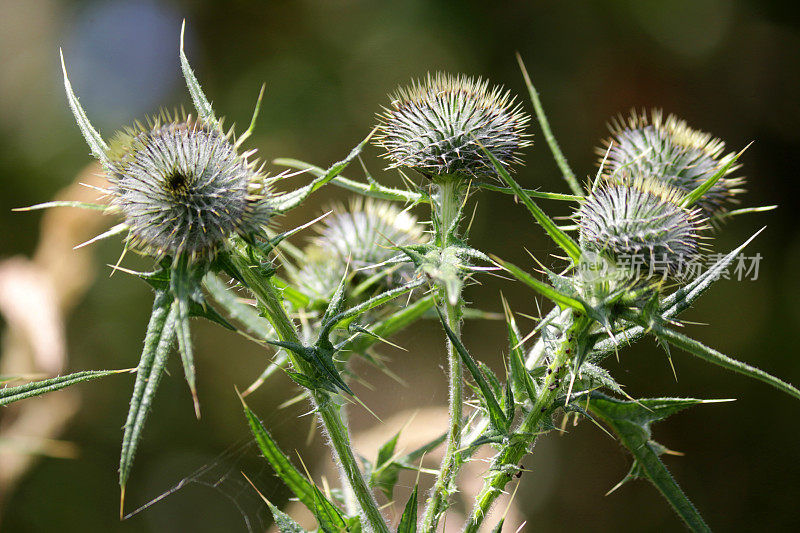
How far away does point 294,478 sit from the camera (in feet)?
3.78

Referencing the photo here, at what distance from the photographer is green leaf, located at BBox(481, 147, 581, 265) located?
1029 millimetres

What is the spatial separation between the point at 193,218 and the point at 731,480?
3.55 meters

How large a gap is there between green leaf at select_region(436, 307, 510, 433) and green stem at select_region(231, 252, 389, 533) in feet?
0.85

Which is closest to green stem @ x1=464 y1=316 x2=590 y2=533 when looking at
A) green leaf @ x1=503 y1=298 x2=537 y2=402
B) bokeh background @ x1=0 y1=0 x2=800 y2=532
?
green leaf @ x1=503 y1=298 x2=537 y2=402

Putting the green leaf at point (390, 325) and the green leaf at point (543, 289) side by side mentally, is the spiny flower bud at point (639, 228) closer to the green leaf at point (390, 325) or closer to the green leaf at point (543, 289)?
the green leaf at point (543, 289)

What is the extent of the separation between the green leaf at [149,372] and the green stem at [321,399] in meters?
0.15

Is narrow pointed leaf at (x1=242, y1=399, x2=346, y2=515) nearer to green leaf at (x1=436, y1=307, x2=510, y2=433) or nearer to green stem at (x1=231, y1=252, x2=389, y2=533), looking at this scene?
green stem at (x1=231, y1=252, x2=389, y2=533)

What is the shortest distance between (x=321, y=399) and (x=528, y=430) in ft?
1.22

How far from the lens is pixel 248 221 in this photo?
118 centimetres

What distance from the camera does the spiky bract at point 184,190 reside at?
3.77 feet

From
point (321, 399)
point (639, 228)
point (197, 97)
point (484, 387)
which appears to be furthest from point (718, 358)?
point (197, 97)

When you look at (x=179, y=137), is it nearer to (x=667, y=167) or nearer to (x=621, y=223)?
(x=621, y=223)

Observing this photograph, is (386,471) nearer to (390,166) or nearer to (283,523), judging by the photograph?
(283,523)

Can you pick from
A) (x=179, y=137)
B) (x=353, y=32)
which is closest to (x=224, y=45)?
(x=353, y=32)
